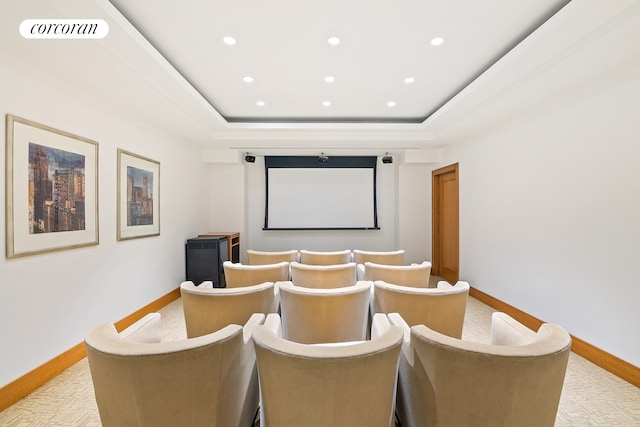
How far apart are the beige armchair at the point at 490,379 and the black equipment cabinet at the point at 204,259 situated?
425 cm

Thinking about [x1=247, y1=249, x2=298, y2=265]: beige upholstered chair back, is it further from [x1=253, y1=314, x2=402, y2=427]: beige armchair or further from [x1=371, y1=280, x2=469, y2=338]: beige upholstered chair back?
[x1=253, y1=314, x2=402, y2=427]: beige armchair

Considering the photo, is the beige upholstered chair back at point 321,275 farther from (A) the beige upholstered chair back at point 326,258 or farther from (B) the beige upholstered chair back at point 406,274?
(A) the beige upholstered chair back at point 326,258

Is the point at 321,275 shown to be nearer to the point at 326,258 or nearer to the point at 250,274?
the point at 250,274

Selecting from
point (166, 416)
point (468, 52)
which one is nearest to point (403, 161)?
point (468, 52)

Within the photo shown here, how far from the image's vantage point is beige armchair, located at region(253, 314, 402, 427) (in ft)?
3.64

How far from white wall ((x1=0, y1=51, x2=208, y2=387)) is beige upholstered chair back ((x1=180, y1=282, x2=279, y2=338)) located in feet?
4.66

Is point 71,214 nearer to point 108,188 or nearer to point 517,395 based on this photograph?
point 108,188

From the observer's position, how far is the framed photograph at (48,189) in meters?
2.25

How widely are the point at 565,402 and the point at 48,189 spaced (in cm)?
468

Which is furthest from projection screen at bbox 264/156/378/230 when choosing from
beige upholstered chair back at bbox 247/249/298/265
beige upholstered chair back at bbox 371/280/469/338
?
beige upholstered chair back at bbox 371/280/469/338

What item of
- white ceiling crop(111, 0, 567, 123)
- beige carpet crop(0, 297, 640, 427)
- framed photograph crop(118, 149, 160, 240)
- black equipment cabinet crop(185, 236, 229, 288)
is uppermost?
white ceiling crop(111, 0, 567, 123)

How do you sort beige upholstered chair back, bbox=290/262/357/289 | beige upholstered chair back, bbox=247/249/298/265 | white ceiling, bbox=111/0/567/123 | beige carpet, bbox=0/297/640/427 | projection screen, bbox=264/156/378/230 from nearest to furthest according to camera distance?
beige carpet, bbox=0/297/640/427 → white ceiling, bbox=111/0/567/123 → beige upholstered chair back, bbox=290/262/357/289 → beige upholstered chair back, bbox=247/249/298/265 → projection screen, bbox=264/156/378/230

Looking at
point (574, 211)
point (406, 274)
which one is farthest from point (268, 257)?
point (574, 211)

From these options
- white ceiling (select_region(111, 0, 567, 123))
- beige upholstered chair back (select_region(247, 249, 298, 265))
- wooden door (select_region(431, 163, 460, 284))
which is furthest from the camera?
wooden door (select_region(431, 163, 460, 284))
